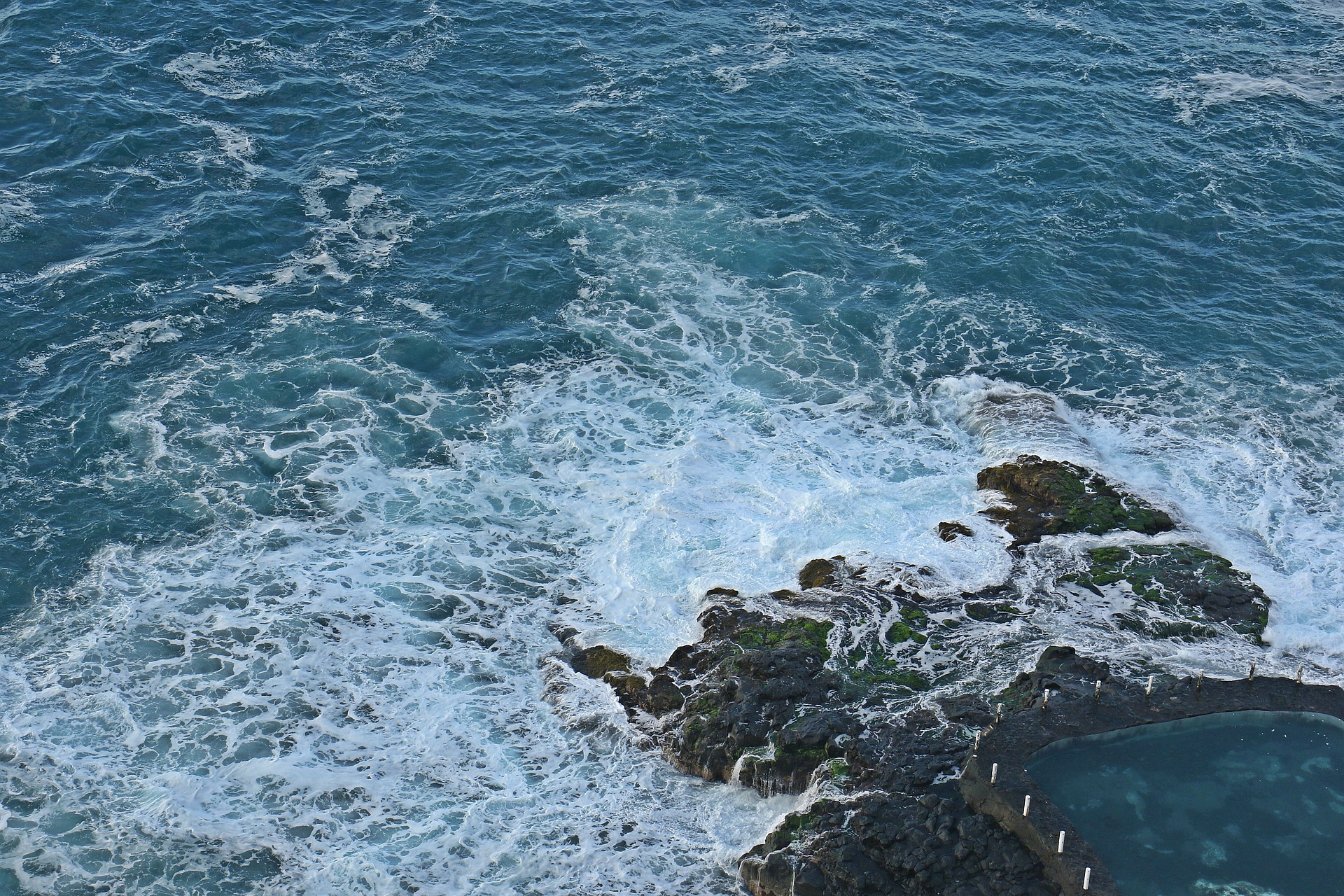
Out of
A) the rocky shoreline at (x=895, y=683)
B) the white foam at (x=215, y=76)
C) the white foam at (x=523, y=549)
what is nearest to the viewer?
the rocky shoreline at (x=895, y=683)

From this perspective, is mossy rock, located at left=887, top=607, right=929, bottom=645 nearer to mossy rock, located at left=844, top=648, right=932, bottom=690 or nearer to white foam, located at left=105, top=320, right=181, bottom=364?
mossy rock, located at left=844, top=648, right=932, bottom=690

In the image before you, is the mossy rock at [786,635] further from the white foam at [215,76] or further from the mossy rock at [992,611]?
the white foam at [215,76]

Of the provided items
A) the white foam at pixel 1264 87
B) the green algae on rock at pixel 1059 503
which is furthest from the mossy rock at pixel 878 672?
the white foam at pixel 1264 87

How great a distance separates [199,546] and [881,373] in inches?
1277

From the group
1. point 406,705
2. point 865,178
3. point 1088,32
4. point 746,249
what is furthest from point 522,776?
point 1088,32

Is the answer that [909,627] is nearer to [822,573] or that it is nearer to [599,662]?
[822,573]

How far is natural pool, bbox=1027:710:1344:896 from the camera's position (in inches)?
1462

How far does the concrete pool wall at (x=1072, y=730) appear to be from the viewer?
37.0m

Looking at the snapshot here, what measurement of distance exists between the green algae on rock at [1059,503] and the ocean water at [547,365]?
147 cm

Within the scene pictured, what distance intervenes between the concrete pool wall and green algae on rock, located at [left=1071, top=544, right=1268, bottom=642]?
3.63m

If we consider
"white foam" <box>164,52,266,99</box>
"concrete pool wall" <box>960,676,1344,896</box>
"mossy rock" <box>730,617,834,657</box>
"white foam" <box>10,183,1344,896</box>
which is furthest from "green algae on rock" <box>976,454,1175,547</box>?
"white foam" <box>164,52,266,99</box>

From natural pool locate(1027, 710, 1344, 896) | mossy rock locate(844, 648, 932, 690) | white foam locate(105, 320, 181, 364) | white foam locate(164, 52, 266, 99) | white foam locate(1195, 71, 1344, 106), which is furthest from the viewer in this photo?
white foam locate(1195, 71, 1344, 106)

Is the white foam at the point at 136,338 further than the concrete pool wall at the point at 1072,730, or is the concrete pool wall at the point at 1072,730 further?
the white foam at the point at 136,338

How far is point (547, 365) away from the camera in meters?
60.8
